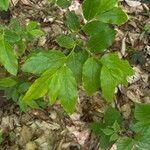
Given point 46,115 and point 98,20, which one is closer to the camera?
point 98,20

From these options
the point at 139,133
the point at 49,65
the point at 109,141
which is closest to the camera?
the point at 49,65

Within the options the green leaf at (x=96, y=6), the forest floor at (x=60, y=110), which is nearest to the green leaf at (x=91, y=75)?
the green leaf at (x=96, y=6)

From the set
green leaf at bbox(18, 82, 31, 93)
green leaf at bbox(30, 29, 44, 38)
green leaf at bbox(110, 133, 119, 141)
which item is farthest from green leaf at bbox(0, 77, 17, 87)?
green leaf at bbox(110, 133, 119, 141)

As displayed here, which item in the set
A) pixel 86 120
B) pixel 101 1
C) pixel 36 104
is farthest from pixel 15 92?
pixel 101 1

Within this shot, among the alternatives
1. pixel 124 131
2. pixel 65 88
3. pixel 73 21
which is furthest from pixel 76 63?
pixel 124 131

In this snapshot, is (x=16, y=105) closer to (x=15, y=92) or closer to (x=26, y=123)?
(x=26, y=123)

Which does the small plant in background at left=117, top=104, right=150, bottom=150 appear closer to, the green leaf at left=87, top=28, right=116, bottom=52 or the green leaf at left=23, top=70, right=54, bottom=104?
the green leaf at left=87, top=28, right=116, bottom=52
